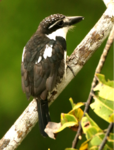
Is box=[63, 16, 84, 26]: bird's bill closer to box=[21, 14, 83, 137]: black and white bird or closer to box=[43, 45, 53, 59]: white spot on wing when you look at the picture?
box=[21, 14, 83, 137]: black and white bird

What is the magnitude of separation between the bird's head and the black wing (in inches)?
3.7

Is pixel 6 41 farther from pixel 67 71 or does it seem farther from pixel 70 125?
pixel 70 125

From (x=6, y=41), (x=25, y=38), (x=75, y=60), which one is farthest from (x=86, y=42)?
(x=6, y=41)

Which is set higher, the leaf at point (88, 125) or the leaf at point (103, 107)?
the leaf at point (103, 107)

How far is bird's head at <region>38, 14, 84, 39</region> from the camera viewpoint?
1.35 meters

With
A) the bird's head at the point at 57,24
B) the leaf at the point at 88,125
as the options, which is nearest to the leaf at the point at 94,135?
the leaf at the point at 88,125

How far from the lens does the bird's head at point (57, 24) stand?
135cm

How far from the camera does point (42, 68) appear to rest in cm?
121

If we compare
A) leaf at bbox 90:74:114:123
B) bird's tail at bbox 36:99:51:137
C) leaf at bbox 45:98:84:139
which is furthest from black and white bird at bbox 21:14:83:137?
leaf at bbox 90:74:114:123

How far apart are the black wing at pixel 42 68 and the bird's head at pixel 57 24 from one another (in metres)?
0.09

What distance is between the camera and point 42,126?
120 cm

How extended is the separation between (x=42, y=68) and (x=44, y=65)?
0.06ft

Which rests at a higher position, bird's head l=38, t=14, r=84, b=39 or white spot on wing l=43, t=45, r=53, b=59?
bird's head l=38, t=14, r=84, b=39

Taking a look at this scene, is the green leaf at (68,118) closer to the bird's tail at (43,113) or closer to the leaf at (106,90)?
the leaf at (106,90)
